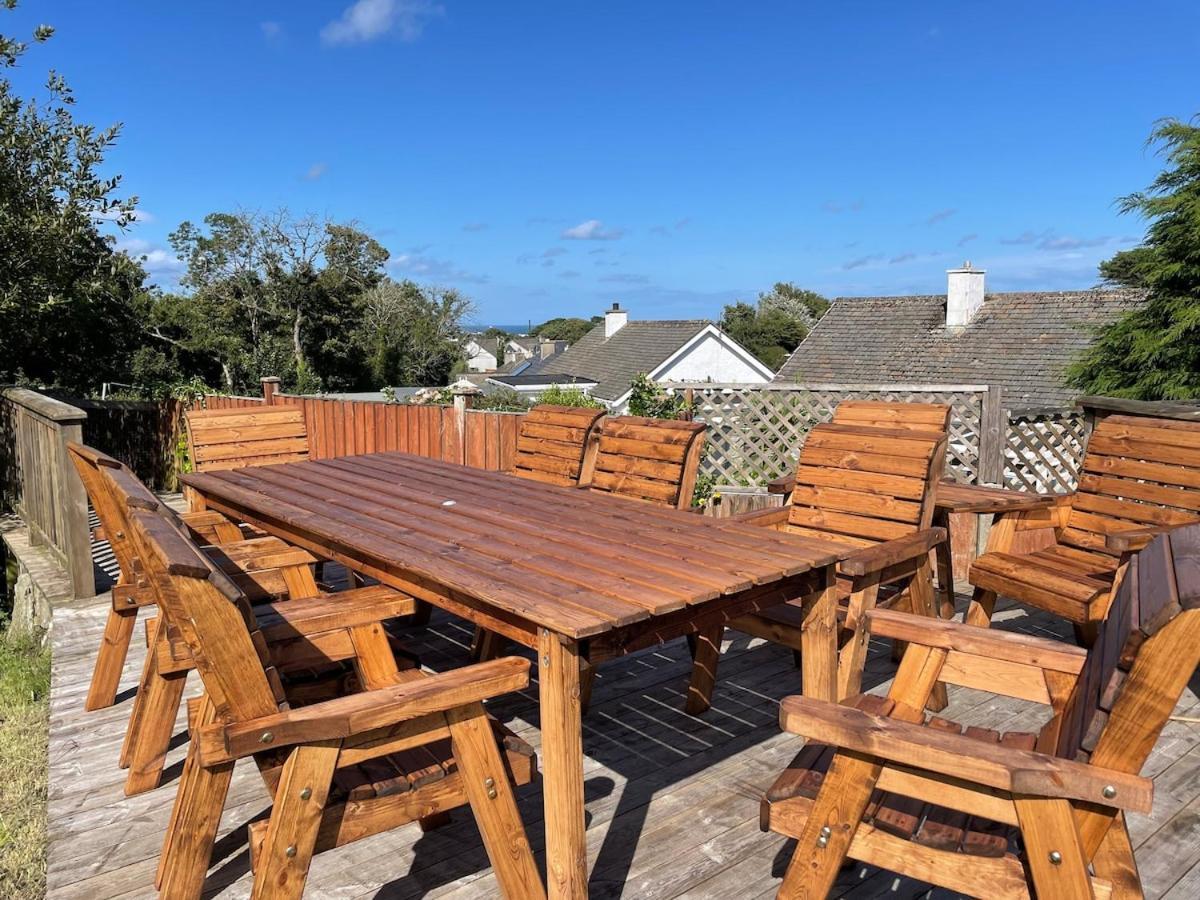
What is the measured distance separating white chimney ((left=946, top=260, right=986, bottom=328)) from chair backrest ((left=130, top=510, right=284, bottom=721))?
18.8 metres

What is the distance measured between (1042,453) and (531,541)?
5208mm

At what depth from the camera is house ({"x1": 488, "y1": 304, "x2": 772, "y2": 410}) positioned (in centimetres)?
2891

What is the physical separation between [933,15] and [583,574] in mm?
18551

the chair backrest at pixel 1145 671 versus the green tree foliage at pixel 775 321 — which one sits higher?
the green tree foliage at pixel 775 321

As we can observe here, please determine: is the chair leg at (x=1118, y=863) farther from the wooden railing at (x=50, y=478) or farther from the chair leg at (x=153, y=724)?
the wooden railing at (x=50, y=478)

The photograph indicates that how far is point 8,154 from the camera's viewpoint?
23.1ft

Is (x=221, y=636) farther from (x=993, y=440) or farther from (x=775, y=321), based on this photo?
(x=775, y=321)

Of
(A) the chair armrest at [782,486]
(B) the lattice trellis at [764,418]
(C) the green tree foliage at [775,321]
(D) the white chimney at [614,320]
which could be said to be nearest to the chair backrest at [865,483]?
(A) the chair armrest at [782,486]

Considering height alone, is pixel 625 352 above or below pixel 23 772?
above

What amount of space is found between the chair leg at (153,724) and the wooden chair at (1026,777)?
71.8 inches

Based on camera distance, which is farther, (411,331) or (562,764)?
(411,331)

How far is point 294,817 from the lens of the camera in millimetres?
1623

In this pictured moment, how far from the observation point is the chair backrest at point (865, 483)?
328 cm

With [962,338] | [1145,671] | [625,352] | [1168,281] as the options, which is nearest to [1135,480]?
[1145,671]
